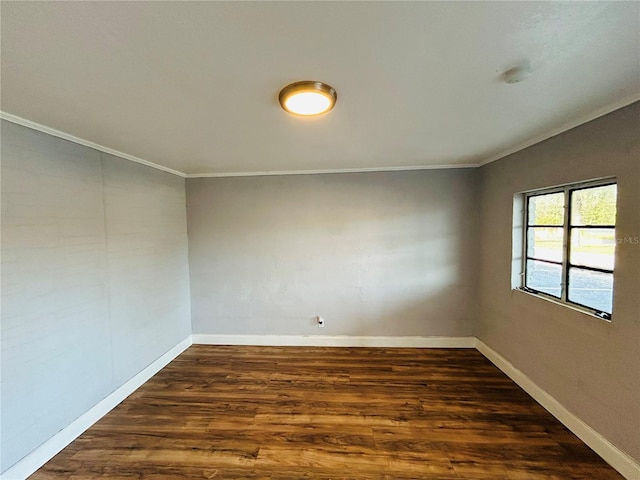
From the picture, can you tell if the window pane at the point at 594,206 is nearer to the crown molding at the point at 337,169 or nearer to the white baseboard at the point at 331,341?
the crown molding at the point at 337,169

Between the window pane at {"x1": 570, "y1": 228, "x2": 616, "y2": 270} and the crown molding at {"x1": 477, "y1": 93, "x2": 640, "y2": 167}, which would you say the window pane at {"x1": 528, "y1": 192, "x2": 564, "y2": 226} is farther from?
the crown molding at {"x1": 477, "y1": 93, "x2": 640, "y2": 167}

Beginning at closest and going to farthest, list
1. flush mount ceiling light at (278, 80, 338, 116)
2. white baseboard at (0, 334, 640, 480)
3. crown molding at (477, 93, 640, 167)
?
flush mount ceiling light at (278, 80, 338, 116)
crown molding at (477, 93, 640, 167)
white baseboard at (0, 334, 640, 480)

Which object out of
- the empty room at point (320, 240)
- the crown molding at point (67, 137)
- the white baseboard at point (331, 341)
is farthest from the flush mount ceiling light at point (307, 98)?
the white baseboard at point (331, 341)

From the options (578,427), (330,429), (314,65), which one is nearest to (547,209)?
(578,427)

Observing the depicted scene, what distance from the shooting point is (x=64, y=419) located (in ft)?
6.78

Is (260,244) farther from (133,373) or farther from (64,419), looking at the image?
(64,419)

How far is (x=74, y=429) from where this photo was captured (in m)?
2.13

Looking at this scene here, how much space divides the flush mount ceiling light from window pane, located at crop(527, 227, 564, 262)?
2231 mm

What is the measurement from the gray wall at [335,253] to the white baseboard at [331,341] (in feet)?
0.25

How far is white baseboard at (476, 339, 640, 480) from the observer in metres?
1.73

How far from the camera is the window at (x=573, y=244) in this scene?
1.95m

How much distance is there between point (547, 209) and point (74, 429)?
4287 millimetres

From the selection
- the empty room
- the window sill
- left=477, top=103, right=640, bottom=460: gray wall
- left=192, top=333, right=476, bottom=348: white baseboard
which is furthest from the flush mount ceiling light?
left=192, top=333, right=476, bottom=348: white baseboard

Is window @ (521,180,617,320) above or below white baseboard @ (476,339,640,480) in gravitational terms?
above
